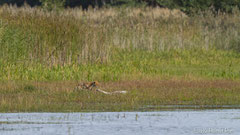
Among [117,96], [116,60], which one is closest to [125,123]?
[117,96]

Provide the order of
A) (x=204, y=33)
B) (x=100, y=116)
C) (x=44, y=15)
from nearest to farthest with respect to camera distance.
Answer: (x=100, y=116) → (x=44, y=15) → (x=204, y=33)

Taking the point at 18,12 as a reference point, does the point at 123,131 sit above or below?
below

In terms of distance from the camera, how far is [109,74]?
60.8ft

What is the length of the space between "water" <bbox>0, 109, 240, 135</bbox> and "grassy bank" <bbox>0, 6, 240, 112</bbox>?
2.88 ft

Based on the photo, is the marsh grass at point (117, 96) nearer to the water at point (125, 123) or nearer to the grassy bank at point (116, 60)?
the grassy bank at point (116, 60)

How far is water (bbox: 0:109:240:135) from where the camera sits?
32.7 feet

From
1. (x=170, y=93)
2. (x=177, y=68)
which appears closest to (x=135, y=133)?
(x=170, y=93)

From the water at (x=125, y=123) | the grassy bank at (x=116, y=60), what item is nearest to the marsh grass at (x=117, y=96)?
the grassy bank at (x=116, y=60)

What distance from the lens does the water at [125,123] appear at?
998cm

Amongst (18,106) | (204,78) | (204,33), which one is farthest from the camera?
(204,33)

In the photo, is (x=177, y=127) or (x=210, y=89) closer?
(x=177, y=127)

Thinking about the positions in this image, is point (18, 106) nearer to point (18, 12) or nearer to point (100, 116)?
point (100, 116)

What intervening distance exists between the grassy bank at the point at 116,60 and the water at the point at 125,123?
2.88 feet

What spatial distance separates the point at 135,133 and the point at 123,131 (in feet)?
0.76
